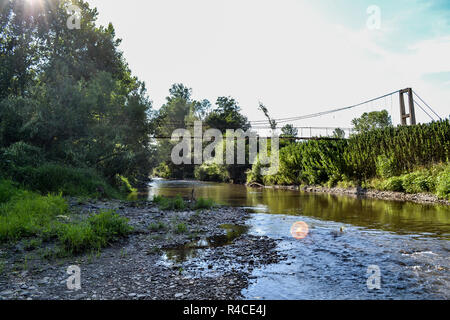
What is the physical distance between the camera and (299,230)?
39.3ft

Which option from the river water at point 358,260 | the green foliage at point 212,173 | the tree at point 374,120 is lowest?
the river water at point 358,260

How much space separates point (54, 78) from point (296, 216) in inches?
703

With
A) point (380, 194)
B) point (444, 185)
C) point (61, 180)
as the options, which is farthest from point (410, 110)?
point (61, 180)

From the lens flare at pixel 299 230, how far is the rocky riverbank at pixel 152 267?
1.31 m

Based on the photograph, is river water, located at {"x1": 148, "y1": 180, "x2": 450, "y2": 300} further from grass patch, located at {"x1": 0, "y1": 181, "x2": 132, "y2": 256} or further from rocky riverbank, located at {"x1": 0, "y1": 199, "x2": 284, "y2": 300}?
grass patch, located at {"x1": 0, "y1": 181, "x2": 132, "y2": 256}

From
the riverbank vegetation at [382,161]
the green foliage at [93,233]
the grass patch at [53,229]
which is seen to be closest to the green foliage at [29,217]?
the grass patch at [53,229]

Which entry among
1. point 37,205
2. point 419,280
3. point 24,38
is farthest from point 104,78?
point 419,280

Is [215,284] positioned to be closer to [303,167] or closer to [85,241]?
A: [85,241]

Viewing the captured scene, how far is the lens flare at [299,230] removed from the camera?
35.9 ft

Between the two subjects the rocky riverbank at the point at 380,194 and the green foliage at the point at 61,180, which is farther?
the rocky riverbank at the point at 380,194

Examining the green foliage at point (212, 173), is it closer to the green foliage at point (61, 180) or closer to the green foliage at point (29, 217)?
the green foliage at point (61, 180)

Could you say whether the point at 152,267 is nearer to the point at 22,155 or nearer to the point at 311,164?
the point at 22,155

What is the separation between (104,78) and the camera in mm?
23719

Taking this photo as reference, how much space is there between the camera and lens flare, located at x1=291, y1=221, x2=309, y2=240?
1093 centimetres
